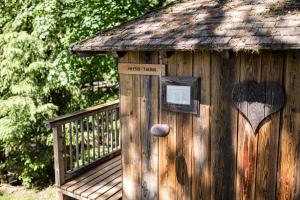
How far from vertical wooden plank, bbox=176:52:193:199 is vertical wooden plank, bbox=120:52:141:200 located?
637mm

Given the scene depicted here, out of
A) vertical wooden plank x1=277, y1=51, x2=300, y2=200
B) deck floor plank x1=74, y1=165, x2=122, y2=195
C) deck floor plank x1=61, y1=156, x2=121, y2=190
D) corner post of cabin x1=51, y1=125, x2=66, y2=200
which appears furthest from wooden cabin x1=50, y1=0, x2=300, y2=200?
corner post of cabin x1=51, y1=125, x2=66, y2=200

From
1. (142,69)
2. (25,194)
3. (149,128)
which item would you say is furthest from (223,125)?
(25,194)

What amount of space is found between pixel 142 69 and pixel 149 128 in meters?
0.80

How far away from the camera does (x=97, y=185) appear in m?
5.20

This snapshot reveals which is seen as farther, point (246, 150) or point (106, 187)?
point (106, 187)

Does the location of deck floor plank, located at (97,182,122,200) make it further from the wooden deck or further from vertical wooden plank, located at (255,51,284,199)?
vertical wooden plank, located at (255,51,284,199)

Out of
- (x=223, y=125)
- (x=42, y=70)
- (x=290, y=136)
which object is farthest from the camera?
(x=42, y=70)

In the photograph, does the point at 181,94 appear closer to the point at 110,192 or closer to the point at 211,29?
the point at 211,29

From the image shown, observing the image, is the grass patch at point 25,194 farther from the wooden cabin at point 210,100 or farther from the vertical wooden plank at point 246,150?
the vertical wooden plank at point 246,150

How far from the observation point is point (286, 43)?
2826mm

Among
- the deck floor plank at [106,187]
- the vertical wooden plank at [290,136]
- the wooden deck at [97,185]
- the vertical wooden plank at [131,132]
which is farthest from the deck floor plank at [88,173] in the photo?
the vertical wooden plank at [290,136]

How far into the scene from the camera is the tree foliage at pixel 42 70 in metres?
7.54

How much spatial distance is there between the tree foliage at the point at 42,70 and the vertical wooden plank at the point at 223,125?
14.2 feet

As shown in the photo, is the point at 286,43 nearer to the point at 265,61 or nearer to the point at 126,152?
the point at 265,61
